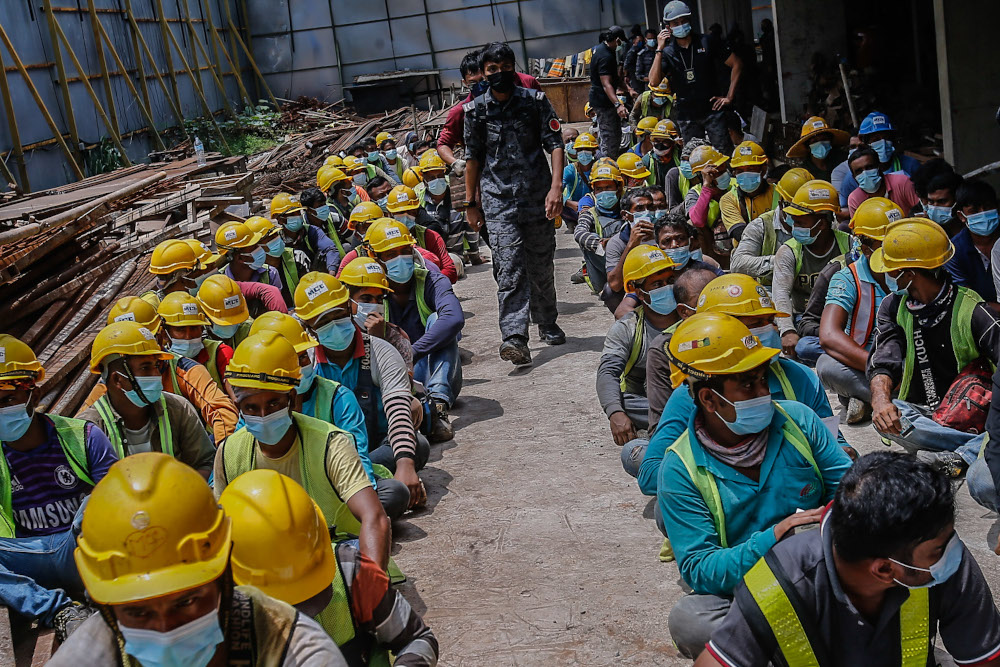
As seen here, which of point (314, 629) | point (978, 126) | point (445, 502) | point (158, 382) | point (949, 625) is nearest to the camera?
point (314, 629)

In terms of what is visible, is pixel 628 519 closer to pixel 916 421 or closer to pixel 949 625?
pixel 916 421

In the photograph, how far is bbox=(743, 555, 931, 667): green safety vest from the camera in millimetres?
2955

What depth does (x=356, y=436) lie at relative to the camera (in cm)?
546

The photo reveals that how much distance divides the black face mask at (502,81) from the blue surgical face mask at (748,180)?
219 cm

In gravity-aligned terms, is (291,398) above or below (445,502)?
above

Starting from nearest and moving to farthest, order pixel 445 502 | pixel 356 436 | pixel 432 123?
1. pixel 356 436
2. pixel 445 502
3. pixel 432 123

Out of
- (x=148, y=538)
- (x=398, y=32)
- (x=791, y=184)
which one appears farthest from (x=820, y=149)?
(x=398, y=32)

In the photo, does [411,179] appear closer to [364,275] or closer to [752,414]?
[364,275]

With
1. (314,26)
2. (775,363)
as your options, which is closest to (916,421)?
(775,363)

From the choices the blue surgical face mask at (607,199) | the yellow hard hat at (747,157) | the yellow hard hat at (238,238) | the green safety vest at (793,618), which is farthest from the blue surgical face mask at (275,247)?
the green safety vest at (793,618)

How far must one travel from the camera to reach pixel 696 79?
13.4 m

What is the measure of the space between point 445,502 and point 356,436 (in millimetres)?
1485

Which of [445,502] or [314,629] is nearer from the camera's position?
[314,629]

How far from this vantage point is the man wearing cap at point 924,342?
571cm
